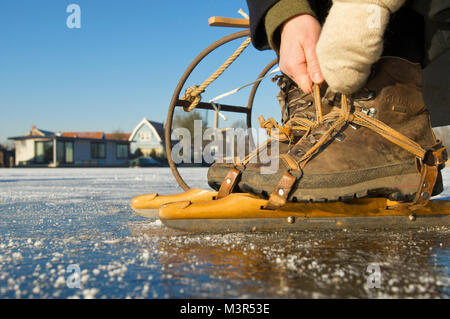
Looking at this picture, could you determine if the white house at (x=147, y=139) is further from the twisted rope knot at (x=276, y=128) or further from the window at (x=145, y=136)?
the twisted rope knot at (x=276, y=128)

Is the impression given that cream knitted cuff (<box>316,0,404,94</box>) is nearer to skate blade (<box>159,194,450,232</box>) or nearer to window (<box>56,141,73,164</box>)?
skate blade (<box>159,194,450,232</box>)

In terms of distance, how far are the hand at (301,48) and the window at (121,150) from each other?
32.6 metres

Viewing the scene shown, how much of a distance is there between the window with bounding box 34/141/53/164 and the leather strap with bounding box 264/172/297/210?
31.1 metres

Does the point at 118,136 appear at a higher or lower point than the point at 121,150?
higher

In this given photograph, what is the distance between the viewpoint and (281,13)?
4.10 feet

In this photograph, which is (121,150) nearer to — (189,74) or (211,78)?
(189,74)

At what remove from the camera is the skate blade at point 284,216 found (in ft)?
3.94

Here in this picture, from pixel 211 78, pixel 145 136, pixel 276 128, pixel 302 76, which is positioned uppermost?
pixel 145 136

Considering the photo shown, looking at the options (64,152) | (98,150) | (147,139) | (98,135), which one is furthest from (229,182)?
(98,135)

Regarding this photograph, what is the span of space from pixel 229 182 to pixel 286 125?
14.1 inches

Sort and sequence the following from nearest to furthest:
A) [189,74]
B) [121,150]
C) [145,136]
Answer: [189,74]
[121,150]
[145,136]

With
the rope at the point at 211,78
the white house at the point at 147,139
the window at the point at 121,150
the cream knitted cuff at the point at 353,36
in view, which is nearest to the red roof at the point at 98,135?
the white house at the point at 147,139
